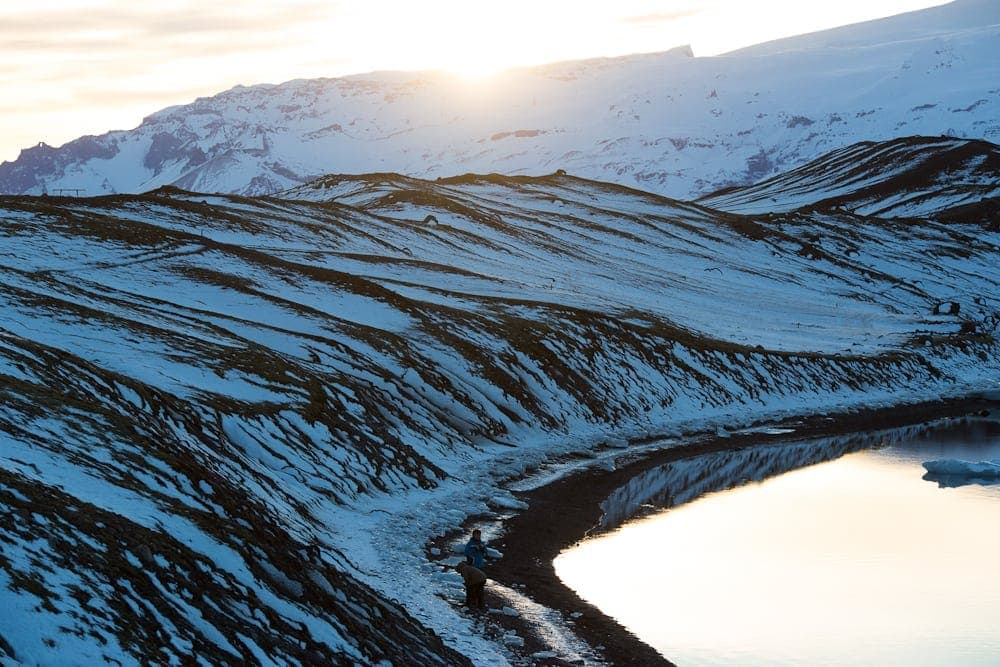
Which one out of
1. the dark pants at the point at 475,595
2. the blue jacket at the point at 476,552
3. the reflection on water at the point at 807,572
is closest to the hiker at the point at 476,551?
the blue jacket at the point at 476,552

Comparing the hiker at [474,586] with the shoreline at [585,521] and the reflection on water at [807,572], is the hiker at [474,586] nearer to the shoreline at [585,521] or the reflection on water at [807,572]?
the shoreline at [585,521]

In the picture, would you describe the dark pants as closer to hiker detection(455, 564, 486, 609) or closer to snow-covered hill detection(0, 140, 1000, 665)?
hiker detection(455, 564, 486, 609)

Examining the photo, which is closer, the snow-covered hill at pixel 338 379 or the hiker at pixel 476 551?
the snow-covered hill at pixel 338 379

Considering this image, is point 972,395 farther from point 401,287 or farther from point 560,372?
point 401,287

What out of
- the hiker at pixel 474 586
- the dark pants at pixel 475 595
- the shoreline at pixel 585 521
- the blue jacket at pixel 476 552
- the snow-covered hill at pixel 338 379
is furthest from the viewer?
the blue jacket at pixel 476 552

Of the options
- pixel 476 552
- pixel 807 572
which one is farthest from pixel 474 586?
pixel 807 572

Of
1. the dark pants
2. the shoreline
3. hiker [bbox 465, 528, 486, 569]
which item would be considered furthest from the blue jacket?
the shoreline
